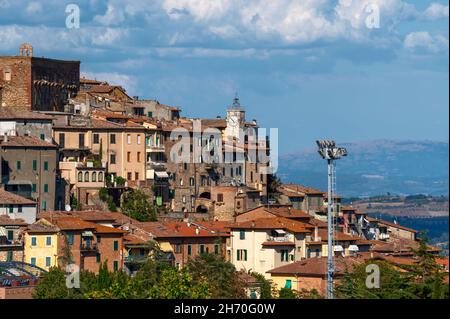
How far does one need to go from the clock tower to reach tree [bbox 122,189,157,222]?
17.6 m

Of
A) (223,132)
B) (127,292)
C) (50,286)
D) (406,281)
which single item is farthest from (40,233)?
(223,132)

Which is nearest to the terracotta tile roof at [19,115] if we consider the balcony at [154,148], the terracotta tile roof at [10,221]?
the balcony at [154,148]

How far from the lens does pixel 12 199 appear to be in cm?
8725

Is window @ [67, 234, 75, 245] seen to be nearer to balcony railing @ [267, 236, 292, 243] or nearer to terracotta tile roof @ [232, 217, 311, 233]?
terracotta tile roof @ [232, 217, 311, 233]

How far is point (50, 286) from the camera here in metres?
72.1

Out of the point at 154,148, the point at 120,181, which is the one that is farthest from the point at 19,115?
the point at 154,148

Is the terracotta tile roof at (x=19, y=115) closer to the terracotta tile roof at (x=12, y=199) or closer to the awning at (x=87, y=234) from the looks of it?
the terracotta tile roof at (x=12, y=199)

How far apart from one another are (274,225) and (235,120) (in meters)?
26.6

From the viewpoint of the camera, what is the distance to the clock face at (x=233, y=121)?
118m

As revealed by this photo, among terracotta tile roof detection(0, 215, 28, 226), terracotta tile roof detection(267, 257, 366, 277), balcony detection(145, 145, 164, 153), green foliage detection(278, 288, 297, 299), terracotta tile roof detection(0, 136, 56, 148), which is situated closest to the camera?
green foliage detection(278, 288, 297, 299)

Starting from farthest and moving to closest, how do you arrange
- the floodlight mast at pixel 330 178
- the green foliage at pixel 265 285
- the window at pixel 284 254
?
the window at pixel 284 254
the green foliage at pixel 265 285
the floodlight mast at pixel 330 178

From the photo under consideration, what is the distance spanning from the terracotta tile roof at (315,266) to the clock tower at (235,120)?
1108 inches

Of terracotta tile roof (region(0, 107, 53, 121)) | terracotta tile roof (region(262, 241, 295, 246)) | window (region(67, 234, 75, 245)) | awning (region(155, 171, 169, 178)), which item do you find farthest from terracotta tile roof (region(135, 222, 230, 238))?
terracotta tile roof (region(0, 107, 53, 121))

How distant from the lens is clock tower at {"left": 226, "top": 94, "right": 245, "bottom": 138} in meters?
117
